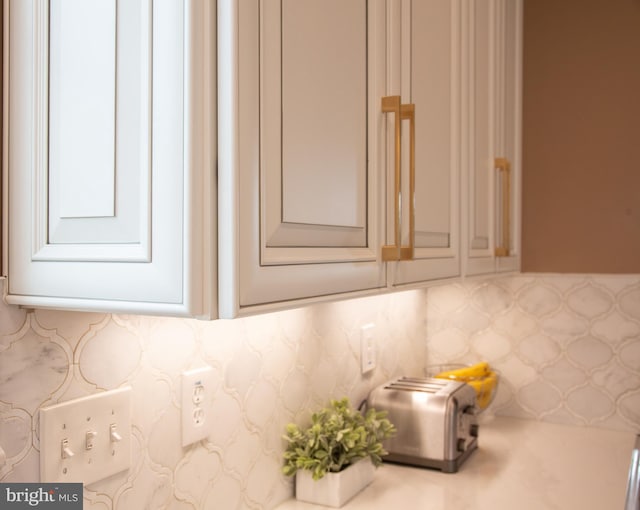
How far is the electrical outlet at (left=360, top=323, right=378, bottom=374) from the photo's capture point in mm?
1735

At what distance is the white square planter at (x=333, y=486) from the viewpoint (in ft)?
4.29

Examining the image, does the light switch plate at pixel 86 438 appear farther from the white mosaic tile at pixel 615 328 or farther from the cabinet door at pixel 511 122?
the white mosaic tile at pixel 615 328

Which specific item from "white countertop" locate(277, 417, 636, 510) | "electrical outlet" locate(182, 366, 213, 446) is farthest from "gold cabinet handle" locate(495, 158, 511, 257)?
"electrical outlet" locate(182, 366, 213, 446)

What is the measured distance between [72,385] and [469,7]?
1220mm

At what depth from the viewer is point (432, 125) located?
1273 millimetres

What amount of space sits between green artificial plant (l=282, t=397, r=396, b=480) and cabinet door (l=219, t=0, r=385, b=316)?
1.53 ft

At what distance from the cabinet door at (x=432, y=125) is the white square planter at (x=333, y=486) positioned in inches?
18.2

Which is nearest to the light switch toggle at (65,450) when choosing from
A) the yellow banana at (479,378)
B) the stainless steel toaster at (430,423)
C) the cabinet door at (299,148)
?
the cabinet door at (299,148)

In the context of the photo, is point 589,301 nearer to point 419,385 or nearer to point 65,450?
point 419,385

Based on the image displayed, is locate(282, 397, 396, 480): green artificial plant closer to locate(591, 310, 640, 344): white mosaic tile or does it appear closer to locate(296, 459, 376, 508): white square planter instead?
locate(296, 459, 376, 508): white square planter

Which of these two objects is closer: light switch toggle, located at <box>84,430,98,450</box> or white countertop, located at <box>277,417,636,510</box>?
light switch toggle, located at <box>84,430,98,450</box>

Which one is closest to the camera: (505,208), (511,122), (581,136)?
(505,208)

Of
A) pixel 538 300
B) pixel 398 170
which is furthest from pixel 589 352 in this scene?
pixel 398 170

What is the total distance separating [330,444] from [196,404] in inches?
13.9
